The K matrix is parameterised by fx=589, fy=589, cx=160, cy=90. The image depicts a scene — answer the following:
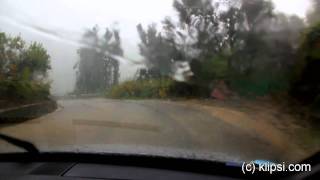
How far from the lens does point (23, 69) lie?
6750 millimetres

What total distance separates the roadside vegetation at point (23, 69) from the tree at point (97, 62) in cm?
42

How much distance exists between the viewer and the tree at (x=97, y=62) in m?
5.46

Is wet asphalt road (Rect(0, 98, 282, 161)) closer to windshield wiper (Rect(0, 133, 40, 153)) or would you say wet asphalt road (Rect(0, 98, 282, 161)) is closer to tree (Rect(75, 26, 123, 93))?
tree (Rect(75, 26, 123, 93))

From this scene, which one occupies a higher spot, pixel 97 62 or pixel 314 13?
pixel 314 13

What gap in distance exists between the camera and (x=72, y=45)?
568 centimetres

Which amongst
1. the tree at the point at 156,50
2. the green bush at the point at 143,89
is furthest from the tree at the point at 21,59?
the tree at the point at 156,50

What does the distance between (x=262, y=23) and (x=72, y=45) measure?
184cm

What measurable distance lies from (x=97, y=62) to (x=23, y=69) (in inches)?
55.4

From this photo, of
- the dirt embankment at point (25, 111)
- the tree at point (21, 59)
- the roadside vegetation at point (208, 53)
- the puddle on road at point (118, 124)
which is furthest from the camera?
the dirt embankment at point (25, 111)

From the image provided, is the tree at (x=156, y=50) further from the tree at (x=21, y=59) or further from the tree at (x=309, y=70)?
the tree at (x=309, y=70)

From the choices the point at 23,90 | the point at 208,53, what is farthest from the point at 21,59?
the point at 208,53

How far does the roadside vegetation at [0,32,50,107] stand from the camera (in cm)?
600

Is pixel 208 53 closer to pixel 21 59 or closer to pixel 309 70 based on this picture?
pixel 309 70

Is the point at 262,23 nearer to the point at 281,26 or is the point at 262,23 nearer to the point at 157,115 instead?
the point at 281,26
